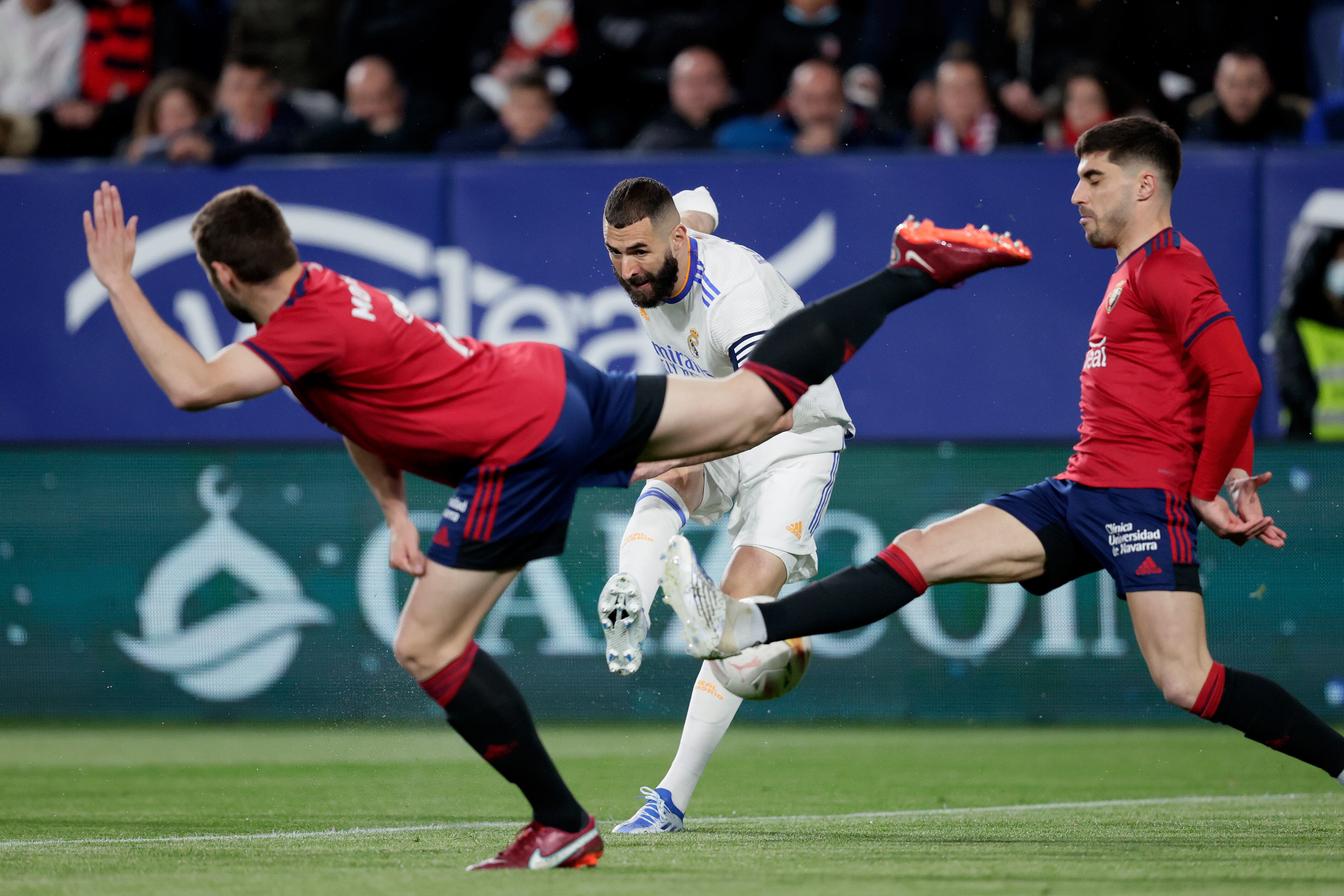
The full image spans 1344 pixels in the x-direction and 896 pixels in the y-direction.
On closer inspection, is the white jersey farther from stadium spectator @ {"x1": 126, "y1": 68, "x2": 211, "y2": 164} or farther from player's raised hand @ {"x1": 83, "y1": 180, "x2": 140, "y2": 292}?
stadium spectator @ {"x1": 126, "y1": 68, "x2": 211, "y2": 164}

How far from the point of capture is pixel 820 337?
520cm

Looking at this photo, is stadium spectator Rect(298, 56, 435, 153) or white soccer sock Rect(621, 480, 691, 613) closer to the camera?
white soccer sock Rect(621, 480, 691, 613)

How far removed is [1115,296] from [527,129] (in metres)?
6.51

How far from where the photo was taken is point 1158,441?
5.48 metres

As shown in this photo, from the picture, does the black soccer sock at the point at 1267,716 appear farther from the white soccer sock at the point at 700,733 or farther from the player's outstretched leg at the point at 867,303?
the white soccer sock at the point at 700,733

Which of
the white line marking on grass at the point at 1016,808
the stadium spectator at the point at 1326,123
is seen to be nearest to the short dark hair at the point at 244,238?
the white line marking on grass at the point at 1016,808

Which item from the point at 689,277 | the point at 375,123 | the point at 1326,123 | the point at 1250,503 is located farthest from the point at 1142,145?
the point at 375,123

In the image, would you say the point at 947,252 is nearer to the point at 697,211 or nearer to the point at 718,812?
the point at 697,211

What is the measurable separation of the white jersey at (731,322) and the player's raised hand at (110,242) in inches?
82.0

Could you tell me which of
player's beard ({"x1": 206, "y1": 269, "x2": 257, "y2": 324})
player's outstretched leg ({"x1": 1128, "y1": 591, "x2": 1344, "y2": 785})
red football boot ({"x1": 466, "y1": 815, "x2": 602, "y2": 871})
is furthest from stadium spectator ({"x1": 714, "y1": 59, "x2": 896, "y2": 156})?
red football boot ({"x1": 466, "y1": 815, "x2": 602, "y2": 871})

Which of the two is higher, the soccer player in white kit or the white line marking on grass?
the soccer player in white kit

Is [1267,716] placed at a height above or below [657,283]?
below

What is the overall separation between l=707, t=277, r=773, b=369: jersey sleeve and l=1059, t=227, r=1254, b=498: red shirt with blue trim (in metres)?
1.17

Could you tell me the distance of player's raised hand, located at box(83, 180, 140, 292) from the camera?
Result: 4.64 m
